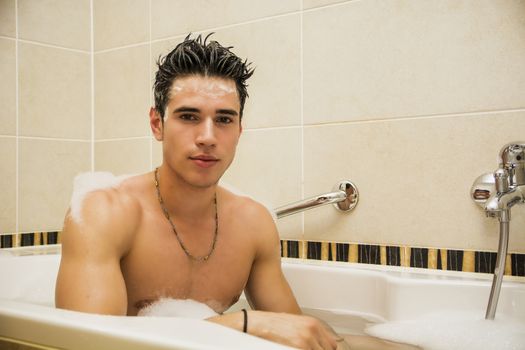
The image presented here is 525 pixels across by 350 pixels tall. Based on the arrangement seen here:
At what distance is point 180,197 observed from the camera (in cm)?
137

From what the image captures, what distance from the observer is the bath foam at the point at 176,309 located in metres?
1.30

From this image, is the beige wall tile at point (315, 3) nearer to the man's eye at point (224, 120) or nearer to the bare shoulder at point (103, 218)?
the man's eye at point (224, 120)

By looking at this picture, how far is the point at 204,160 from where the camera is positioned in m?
1.26

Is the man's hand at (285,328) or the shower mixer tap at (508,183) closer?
the man's hand at (285,328)

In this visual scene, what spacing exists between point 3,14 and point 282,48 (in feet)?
3.52

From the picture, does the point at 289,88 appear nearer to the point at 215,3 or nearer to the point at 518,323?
the point at 215,3

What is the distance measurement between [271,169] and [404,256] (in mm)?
528

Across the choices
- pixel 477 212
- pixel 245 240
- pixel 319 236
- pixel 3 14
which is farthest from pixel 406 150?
pixel 3 14

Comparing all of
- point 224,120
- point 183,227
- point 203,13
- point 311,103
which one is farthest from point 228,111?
point 203,13

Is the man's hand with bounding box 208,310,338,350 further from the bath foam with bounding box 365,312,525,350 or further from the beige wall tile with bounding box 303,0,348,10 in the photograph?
the beige wall tile with bounding box 303,0,348,10

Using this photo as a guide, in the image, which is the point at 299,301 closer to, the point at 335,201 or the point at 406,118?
the point at 335,201

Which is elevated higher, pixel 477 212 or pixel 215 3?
pixel 215 3

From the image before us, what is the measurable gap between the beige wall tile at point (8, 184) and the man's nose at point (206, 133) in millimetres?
1146

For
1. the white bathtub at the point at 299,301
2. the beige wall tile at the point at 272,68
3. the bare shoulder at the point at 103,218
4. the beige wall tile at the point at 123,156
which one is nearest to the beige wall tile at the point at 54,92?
the beige wall tile at the point at 123,156
